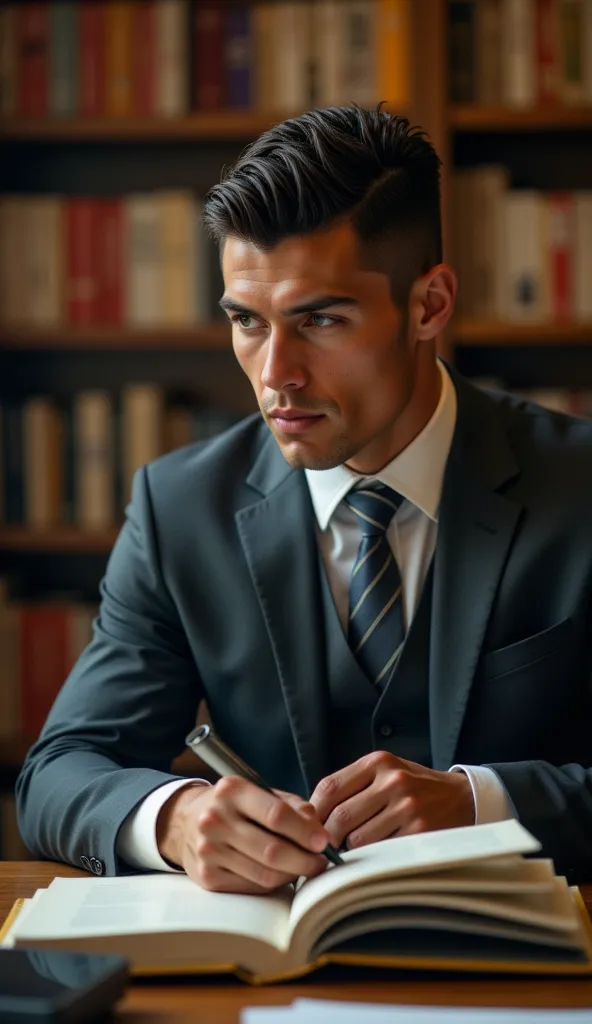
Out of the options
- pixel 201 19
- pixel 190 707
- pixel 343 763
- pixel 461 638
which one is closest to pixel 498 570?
pixel 461 638

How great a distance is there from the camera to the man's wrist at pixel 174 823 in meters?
1.08

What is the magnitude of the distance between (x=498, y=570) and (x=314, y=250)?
434mm

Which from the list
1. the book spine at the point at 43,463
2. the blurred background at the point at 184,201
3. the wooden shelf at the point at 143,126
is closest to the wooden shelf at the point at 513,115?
the blurred background at the point at 184,201

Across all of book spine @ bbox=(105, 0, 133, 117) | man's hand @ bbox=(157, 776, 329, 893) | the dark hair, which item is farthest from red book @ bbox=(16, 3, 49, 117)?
man's hand @ bbox=(157, 776, 329, 893)

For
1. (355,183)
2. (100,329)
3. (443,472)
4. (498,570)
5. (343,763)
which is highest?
(355,183)

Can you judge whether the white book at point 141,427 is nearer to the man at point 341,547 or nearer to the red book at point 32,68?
the red book at point 32,68

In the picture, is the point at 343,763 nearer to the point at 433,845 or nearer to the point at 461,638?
the point at 461,638

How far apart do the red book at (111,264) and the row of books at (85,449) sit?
7.0 inches

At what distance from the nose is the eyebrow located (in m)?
0.03

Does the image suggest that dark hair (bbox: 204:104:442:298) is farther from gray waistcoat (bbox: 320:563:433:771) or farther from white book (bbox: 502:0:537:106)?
white book (bbox: 502:0:537:106)

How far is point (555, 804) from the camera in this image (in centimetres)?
117

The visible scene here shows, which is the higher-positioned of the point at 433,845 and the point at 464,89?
the point at 464,89

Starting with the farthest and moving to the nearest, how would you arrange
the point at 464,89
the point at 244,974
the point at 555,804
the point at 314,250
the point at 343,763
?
the point at 464,89 < the point at 343,763 < the point at 314,250 < the point at 555,804 < the point at 244,974

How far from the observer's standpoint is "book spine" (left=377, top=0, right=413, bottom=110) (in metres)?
2.52
